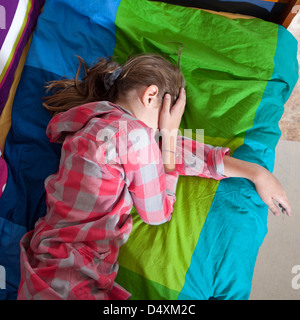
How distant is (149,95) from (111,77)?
14 centimetres

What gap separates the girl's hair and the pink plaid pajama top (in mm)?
123

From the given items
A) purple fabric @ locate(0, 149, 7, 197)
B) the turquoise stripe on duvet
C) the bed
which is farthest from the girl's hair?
the turquoise stripe on duvet

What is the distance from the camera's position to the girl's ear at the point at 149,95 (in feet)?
2.78

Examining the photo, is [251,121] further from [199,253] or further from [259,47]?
[199,253]

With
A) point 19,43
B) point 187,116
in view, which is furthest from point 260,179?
point 19,43

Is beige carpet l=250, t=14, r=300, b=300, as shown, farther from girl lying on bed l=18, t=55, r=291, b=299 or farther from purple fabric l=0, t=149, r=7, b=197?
purple fabric l=0, t=149, r=7, b=197

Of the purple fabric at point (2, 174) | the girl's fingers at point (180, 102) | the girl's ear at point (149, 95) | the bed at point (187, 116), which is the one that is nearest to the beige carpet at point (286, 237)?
the bed at point (187, 116)

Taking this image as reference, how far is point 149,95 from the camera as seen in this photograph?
0.86 metres

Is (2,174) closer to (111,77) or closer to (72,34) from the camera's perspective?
(111,77)

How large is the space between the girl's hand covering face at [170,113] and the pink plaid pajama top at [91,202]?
0.48 ft

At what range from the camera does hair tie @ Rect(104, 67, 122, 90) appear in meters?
0.90

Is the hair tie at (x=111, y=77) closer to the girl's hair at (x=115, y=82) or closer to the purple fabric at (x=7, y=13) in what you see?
the girl's hair at (x=115, y=82)
